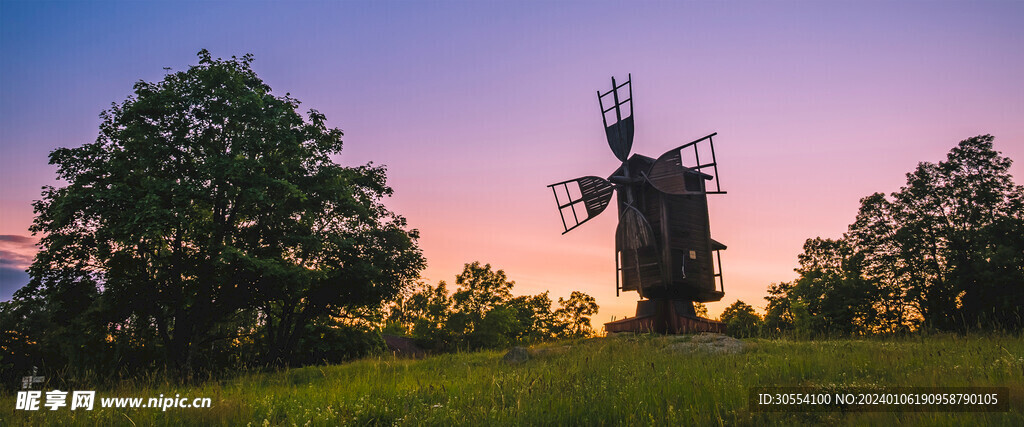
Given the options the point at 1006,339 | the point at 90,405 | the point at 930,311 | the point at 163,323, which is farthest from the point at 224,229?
the point at 930,311

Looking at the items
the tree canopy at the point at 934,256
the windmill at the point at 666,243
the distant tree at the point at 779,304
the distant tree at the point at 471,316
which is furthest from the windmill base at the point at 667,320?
the distant tree at the point at 779,304

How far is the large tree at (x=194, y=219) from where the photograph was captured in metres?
19.0

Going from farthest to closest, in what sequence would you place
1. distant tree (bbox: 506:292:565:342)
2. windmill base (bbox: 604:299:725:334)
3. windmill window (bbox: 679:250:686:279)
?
distant tree (bbox: 506:292:565:342) < windmill window (bbox: 679:250:686:279) < windmill base (bbox: 604:299:725:334)

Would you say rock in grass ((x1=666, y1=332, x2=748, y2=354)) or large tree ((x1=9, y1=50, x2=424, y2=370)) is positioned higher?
large tree ((x1=9, y1=50, x2=424, y2=370))

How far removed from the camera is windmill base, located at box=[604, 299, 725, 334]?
885 inches

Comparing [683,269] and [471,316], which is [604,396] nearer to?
[683,269]

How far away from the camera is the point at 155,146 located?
774 inches

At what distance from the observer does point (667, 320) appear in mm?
22578

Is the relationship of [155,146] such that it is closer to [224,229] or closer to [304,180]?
[224,229]

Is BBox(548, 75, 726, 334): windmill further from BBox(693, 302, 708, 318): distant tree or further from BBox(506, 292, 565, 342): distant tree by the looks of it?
BBox(506, 292, 565, 342): distant tree

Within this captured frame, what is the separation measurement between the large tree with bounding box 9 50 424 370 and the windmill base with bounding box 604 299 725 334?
11715 mm

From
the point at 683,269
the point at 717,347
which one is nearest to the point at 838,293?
the point at 683,269

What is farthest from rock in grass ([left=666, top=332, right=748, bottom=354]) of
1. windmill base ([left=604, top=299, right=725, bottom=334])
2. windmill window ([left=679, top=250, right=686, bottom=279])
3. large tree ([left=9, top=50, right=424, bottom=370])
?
large tree ([left=9, top=50, right=424, bottom=370])

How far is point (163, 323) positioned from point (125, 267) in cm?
260
